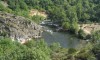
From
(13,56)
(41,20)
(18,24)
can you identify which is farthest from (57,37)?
(13,56)

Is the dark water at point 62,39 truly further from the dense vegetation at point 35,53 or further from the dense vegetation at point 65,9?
the dense vegetation at point 35,53

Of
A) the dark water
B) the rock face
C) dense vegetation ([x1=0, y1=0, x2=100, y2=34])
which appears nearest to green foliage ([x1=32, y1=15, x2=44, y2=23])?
dense vegetation ([x1=0, y1=0, x2=100, y2=34])

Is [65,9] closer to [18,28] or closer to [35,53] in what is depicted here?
[18,28]

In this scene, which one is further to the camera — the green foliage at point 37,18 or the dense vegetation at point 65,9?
Result: the dense vegetation at point 65,9

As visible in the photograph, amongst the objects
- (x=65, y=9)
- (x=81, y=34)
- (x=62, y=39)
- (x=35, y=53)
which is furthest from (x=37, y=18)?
(x=35, y=53)

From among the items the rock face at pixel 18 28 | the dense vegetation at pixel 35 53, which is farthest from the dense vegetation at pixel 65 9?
the dense vegetation at pixel 35 53

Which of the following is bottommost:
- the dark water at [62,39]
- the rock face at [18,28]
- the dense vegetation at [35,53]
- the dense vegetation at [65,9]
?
the dense vegetation at [65,9]
